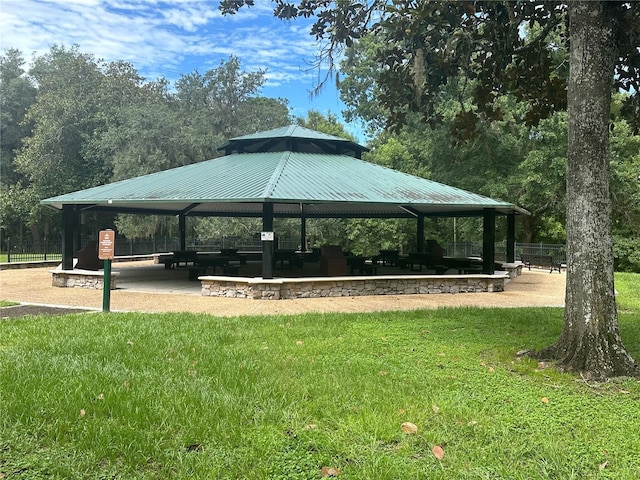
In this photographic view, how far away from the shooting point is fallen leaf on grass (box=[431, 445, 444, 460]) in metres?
3.30

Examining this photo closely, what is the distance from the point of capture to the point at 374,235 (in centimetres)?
3030

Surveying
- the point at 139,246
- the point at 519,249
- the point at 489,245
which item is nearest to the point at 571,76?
the point at 489,245

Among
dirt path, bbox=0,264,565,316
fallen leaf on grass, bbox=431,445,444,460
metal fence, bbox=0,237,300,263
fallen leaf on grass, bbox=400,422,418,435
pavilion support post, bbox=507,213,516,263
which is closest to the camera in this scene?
fallen leaf on grass, bbox=431,445,444,460

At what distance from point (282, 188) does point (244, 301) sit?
10.7ft

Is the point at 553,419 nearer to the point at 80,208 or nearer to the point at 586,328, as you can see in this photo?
the point at 586,328

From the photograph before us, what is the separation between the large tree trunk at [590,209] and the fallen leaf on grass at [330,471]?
3505mm

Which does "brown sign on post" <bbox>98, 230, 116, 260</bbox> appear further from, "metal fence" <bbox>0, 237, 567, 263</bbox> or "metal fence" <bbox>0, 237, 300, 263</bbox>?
"metal fence" <bbox>0, 237, 567, 263</bbox>

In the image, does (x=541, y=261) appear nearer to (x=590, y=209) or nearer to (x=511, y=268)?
(x=511, y=268)

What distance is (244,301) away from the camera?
11.3m

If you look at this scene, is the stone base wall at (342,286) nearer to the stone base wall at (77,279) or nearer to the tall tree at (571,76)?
the stone base wall at (77,279)

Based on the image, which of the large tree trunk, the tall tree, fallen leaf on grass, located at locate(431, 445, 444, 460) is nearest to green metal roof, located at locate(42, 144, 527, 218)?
the tall tree

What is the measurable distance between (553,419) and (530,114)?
676cm

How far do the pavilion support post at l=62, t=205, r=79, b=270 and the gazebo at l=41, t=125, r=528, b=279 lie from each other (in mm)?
26

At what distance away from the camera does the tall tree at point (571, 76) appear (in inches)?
212
